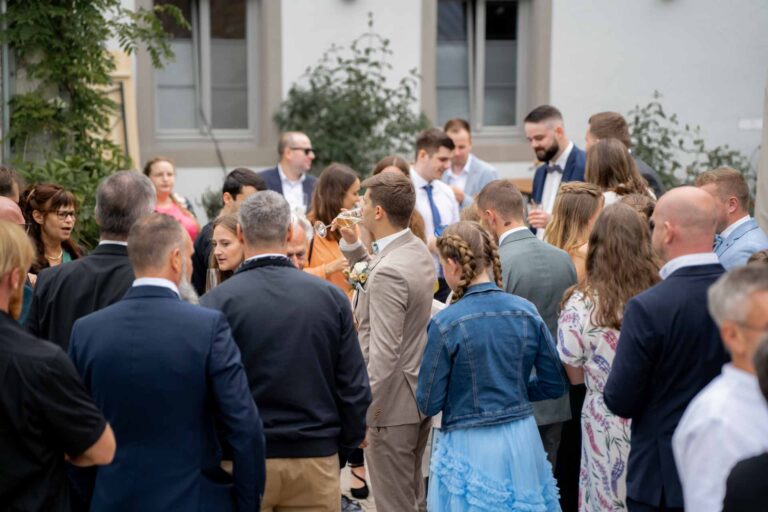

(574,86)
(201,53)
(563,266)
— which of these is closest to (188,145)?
(201,53)

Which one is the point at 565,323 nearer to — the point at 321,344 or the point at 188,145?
the point at 321,344

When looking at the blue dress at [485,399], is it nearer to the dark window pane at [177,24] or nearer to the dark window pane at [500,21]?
the dark window pane at [177,24]

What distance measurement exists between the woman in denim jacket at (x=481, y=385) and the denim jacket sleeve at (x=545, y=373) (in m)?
0.01

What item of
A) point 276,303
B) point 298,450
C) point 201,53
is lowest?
point 298,450

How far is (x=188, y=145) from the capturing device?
11953 mm

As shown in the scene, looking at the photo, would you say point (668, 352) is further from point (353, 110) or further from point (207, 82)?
point (207, 82)

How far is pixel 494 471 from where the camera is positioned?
4.73m

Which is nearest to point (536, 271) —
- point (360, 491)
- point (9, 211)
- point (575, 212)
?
point (575, 212)

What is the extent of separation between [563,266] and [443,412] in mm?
1183

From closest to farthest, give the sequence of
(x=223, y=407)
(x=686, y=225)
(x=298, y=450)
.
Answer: (x=223, y=407)
(x=686, y=225)
(x=298, y=450)

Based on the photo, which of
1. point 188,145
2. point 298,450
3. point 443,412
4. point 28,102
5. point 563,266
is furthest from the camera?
point 188,145

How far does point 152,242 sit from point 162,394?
55cm

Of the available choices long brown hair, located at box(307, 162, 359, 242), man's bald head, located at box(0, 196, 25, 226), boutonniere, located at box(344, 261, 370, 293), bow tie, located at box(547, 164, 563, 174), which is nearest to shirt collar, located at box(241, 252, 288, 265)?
boutonniere, located at box(344, 261, 370, 293)

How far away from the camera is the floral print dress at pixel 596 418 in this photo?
487 centimetres
